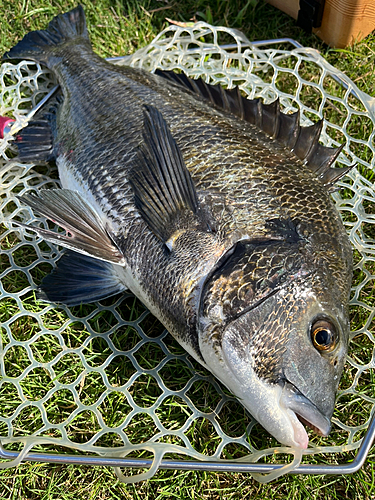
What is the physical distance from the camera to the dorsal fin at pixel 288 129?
2576 millimetres

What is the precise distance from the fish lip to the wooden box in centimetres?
292

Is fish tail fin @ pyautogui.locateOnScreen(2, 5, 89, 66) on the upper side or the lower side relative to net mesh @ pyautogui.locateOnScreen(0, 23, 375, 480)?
upper

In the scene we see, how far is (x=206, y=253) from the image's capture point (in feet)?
7.16

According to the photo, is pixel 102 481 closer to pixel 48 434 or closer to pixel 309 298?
pixel 48 434

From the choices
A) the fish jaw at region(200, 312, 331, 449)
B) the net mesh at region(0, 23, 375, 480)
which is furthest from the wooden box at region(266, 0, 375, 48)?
the fish jaw at region(200, 312, 331, 449)

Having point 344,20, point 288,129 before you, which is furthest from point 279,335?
point 344,20

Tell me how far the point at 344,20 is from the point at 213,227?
96.0 inches

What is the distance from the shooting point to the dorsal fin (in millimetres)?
2576

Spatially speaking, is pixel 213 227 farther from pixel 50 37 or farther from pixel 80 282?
pixel 50 37

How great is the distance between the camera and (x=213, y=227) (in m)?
2.23

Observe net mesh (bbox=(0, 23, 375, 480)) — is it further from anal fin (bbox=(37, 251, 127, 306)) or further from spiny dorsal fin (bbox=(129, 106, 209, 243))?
spiny dorsal fin (bbox=(129, 106, 209, 243))

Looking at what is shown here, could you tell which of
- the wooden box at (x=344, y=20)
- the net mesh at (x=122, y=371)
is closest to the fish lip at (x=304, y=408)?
the net mesh at (x=122, y=371)

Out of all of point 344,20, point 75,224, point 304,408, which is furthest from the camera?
point 344,20

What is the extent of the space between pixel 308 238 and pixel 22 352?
5.77 ft
